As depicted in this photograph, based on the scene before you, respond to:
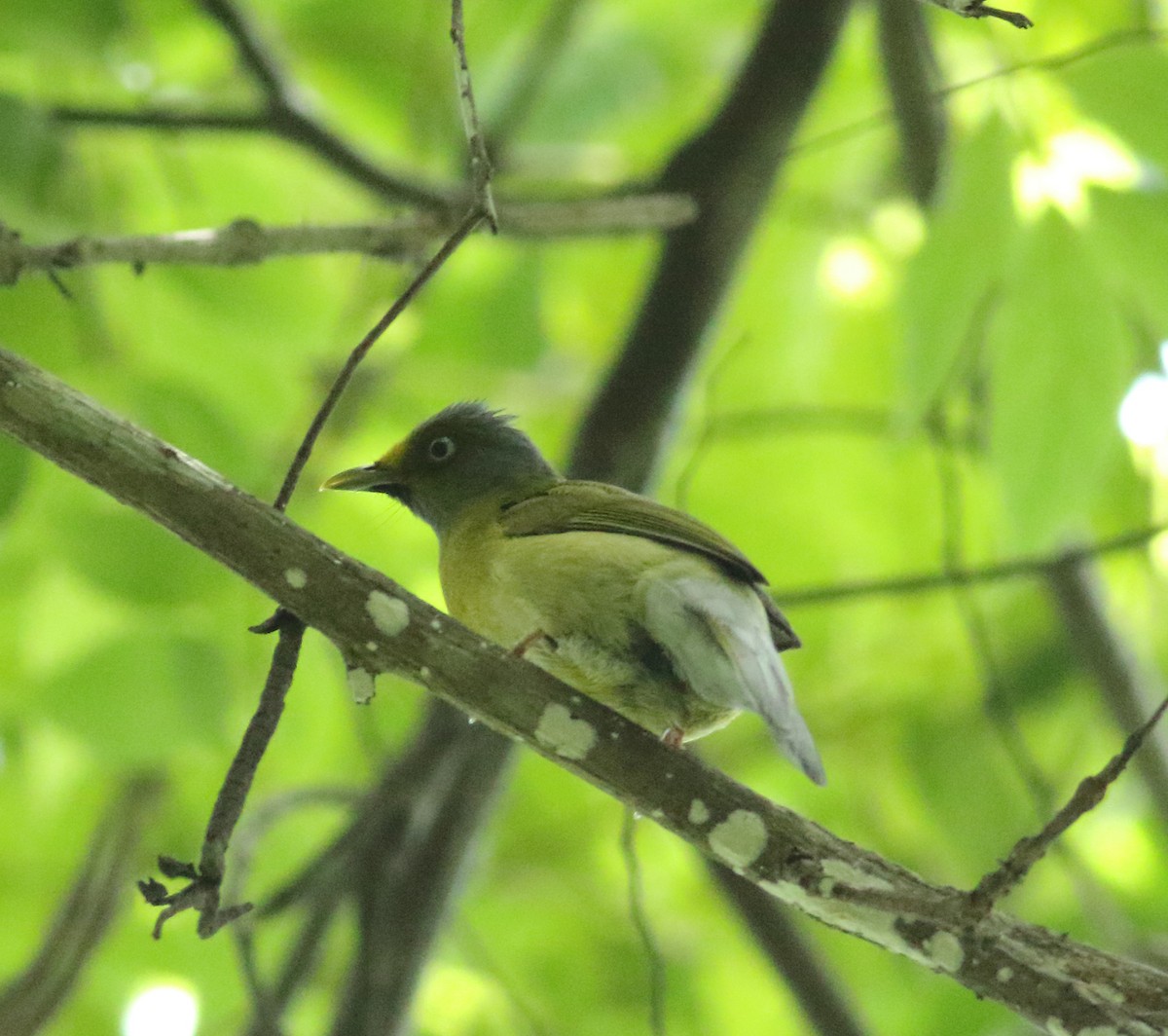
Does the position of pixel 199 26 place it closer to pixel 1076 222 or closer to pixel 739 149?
pixel 739 149

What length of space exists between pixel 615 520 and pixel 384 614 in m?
1.02

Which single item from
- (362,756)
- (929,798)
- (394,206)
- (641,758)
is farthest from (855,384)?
(641,758)

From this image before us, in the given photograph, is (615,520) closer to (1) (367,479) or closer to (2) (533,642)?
→ (2) (533,642)

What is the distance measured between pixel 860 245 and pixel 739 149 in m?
1.01

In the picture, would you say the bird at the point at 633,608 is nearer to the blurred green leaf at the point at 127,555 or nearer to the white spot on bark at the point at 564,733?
the white spot on bark at the point at 564,733

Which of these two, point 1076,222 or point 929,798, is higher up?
point 1076,222

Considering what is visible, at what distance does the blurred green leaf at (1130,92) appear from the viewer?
3029 millimetres

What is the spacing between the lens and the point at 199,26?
4.38m

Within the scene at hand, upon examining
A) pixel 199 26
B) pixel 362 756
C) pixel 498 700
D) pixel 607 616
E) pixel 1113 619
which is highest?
pixel 199 26

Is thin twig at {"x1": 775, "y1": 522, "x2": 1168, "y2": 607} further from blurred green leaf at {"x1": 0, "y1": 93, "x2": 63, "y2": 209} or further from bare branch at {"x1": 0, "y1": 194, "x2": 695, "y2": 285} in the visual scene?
blurred green leaf at {"x1": 0, "y1": 93, "x2": 63, "y2": 209}

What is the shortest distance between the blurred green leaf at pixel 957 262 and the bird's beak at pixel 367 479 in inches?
56.2

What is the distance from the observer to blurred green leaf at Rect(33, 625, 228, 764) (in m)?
3.38

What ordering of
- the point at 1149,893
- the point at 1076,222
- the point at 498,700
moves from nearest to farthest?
the point at 498,700
the point at 1076,222
the point at 1149,893

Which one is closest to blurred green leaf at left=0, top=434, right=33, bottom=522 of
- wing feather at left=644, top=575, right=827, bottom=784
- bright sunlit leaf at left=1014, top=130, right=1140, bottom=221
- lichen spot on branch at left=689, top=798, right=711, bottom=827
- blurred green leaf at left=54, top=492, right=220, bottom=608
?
blurred green leaf at left=54, top=492, right=220, bottom=608
